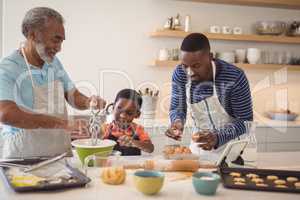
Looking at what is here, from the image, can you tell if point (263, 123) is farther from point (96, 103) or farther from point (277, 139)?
point (96, 103)

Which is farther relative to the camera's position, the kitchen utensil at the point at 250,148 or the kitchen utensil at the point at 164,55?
the kitchen utensil at the point at 164,55

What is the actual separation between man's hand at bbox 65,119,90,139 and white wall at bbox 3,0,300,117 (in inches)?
65.9

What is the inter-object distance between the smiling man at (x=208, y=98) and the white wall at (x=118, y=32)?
130 cm

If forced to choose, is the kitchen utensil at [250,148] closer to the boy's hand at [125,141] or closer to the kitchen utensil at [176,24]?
the boy's hand at [125,141]

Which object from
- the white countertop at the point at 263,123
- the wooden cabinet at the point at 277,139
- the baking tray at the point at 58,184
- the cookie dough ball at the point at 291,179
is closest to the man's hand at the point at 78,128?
the baking tray at the point at 58,184

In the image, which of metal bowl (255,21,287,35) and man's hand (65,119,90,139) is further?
metal bowl (255,21,287,35)

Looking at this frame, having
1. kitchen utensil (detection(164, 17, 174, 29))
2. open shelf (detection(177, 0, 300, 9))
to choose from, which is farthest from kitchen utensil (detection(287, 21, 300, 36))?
kitchen utensil (detection(164, 17, 174, 29))

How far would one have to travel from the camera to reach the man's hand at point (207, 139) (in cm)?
176

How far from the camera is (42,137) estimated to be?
5.67 feet

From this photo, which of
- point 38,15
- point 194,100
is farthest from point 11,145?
point 194,100

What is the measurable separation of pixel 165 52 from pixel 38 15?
1.86m

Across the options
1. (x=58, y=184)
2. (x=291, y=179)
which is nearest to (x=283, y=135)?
(x=291, y=179)

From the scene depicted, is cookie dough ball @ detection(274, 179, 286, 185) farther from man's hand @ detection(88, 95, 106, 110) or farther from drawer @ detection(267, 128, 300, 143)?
drawer @ detection(267, 128, 300, 143)

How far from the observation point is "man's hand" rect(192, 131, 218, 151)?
1756 millimetres
